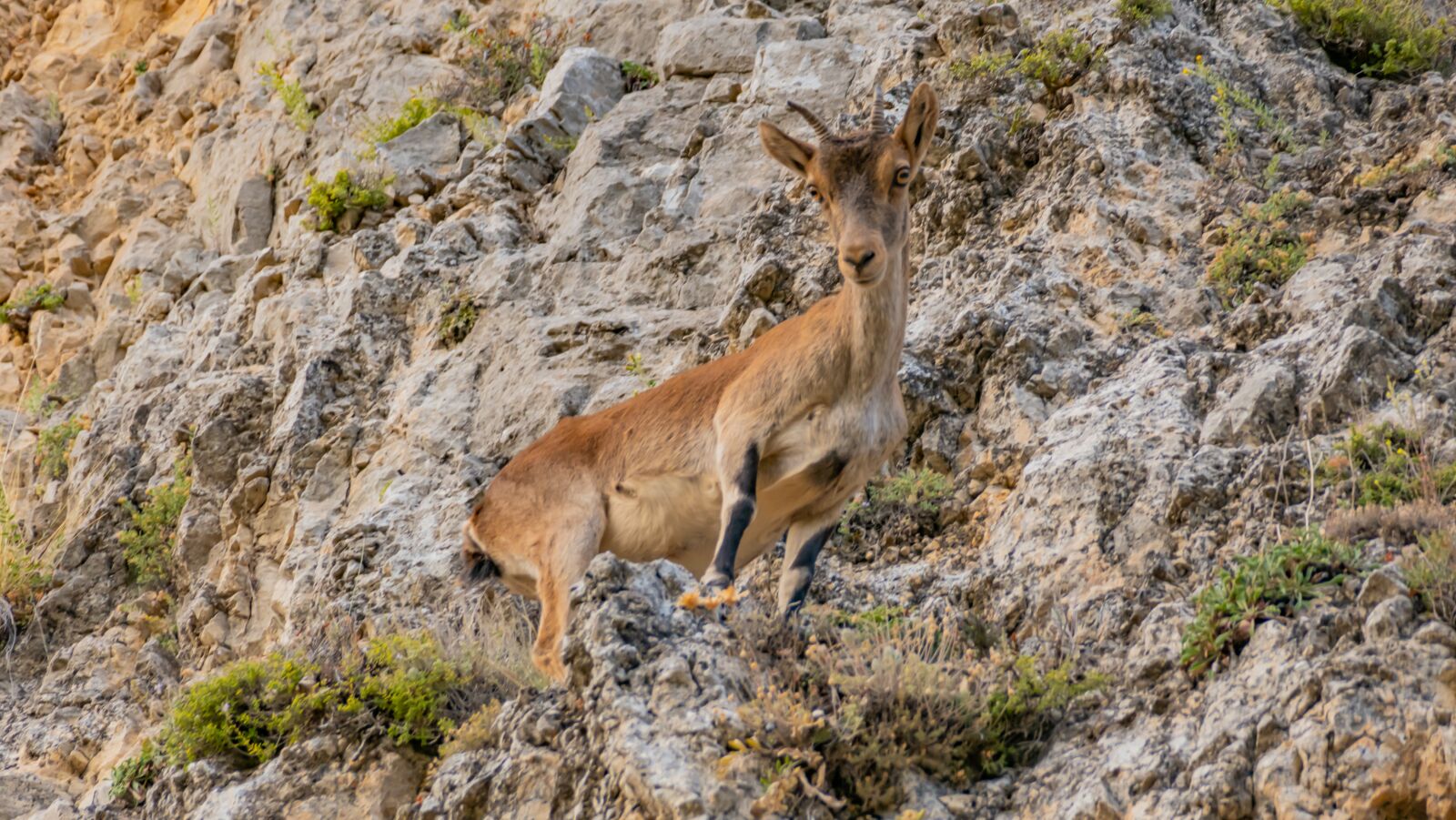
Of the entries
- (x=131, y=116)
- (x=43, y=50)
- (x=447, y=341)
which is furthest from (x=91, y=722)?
(x=43, y=50)

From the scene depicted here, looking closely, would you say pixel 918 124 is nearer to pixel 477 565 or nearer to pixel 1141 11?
pixel 477 565

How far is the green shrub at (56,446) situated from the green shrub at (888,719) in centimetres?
1016

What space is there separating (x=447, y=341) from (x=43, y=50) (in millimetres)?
12612

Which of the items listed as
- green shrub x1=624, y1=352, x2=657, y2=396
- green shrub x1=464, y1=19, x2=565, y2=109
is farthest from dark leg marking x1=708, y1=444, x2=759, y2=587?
green shrub x1=464, y1=19, x2=565, y2=109

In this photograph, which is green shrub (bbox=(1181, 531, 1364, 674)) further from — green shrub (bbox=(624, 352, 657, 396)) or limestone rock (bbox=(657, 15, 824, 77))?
limestone rock (bbox=(657, 15, 824, 77))

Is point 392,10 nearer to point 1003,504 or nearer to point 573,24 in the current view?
point 573,24

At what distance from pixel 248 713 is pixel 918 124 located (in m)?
4.68

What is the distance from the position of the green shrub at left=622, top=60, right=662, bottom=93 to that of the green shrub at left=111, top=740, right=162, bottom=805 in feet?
24.4

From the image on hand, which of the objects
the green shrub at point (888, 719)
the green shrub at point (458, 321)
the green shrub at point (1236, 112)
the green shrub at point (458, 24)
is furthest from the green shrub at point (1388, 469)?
the green shrub at point (458, 24)

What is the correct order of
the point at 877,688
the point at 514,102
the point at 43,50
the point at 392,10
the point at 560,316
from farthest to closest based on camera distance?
1. the point at 43,50
2. the point at 392,10
3. the point at 514,102
4. the point at 560,316
5. the point at 877,688

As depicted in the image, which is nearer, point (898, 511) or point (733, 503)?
point (733, 503)

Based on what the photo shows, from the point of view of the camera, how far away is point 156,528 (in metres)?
11.4

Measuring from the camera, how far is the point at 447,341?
10945 millimetres

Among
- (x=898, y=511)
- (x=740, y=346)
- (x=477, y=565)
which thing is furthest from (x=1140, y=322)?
(x=477, y=565)
